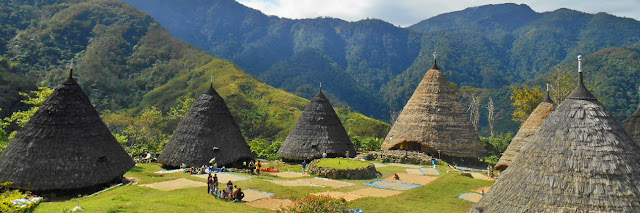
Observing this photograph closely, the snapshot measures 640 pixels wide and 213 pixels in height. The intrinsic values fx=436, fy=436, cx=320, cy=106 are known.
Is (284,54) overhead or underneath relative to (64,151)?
overhead

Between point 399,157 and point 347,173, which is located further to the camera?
point 399,157

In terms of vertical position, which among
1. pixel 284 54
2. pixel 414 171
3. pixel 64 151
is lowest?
pixel 414 171

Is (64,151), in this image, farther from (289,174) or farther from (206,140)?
(289,174)

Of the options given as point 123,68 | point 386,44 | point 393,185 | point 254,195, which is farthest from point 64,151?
point 386,44

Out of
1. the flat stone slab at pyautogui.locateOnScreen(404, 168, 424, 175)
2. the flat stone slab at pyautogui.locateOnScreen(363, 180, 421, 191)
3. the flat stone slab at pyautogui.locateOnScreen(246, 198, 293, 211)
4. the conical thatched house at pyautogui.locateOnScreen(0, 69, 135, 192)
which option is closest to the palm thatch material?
the flat stone slab at pyautogui.locateOnScreen(404, 168, 424, 175)

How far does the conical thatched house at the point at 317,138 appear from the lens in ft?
82.0

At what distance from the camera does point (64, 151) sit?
604 inches

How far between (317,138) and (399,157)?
509 cm

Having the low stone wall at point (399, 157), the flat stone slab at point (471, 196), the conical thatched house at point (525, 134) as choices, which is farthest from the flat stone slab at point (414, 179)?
the conical thatched house at point (525, 134)

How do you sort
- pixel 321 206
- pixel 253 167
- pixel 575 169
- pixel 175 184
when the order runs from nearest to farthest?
pixel 575 169 < pixel 321 206 < pixel 175 184 < pixel 253 167

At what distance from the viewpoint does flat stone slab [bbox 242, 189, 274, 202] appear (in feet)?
48.2

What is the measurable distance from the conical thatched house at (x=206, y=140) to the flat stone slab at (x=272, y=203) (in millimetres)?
7599

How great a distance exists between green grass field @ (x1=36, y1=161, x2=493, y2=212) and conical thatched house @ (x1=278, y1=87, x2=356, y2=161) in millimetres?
5456

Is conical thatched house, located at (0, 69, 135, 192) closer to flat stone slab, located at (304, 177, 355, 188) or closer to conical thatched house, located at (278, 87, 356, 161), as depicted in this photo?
flat stone slab, located at (304, 177, 355, 188)
